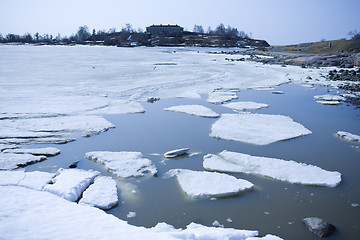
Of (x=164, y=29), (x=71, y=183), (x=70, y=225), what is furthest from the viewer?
(x=164, y=29)

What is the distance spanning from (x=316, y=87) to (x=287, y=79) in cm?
228

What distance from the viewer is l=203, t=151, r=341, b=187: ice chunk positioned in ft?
12.7

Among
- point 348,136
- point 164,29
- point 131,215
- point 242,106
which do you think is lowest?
point 131,215

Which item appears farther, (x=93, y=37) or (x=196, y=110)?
(x=93, y=37)

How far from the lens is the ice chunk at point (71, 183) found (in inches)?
133

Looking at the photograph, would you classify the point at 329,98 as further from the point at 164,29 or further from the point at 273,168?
the point at 164,29

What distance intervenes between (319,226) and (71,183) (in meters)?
3.01

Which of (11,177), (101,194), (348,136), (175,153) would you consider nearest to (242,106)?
(348,136)

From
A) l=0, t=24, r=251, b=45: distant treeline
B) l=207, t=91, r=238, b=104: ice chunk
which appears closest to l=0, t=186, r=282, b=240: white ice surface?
l=207, t=91, r=238, b=104: ice chunk

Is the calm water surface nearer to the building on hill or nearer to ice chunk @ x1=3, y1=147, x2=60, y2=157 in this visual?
ice chunk @ x1=3, y1=147, x2=60, y2=157

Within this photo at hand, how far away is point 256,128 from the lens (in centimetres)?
606

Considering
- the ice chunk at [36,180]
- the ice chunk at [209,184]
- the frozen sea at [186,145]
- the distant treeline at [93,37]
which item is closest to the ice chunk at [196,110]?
the frozen sea at [186,145]

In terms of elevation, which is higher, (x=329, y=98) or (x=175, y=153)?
(x=329, y=98)

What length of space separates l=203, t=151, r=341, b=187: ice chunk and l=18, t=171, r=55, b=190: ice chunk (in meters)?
2.26
